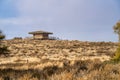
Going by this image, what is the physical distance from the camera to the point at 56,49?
72.9m

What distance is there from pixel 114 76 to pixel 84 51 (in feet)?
179

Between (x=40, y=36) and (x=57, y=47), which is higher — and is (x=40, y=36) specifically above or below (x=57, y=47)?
above

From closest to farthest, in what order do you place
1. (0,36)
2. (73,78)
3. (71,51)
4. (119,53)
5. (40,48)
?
1. (73,78)
2. (0,36)
3. (119,53)
4. (71,51)
5. (40,48)

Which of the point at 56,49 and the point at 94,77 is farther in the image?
the point at 56,49

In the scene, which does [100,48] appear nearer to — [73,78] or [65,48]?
[65,48]

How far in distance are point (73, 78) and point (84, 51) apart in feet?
181

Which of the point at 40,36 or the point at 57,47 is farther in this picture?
the point at 40,36

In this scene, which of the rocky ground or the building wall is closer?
the rocky ground

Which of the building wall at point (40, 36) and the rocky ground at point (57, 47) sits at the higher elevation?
the building wall at point (40, 36)

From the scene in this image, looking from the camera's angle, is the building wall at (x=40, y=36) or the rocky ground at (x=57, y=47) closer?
the rocky ground at (x=57, y=47)

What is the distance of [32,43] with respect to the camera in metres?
80.1

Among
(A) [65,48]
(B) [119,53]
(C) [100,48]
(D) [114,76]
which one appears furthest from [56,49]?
(D) [114,76]

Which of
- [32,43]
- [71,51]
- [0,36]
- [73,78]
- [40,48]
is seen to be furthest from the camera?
[32,43]

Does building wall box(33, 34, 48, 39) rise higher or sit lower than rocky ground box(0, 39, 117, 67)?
higher
